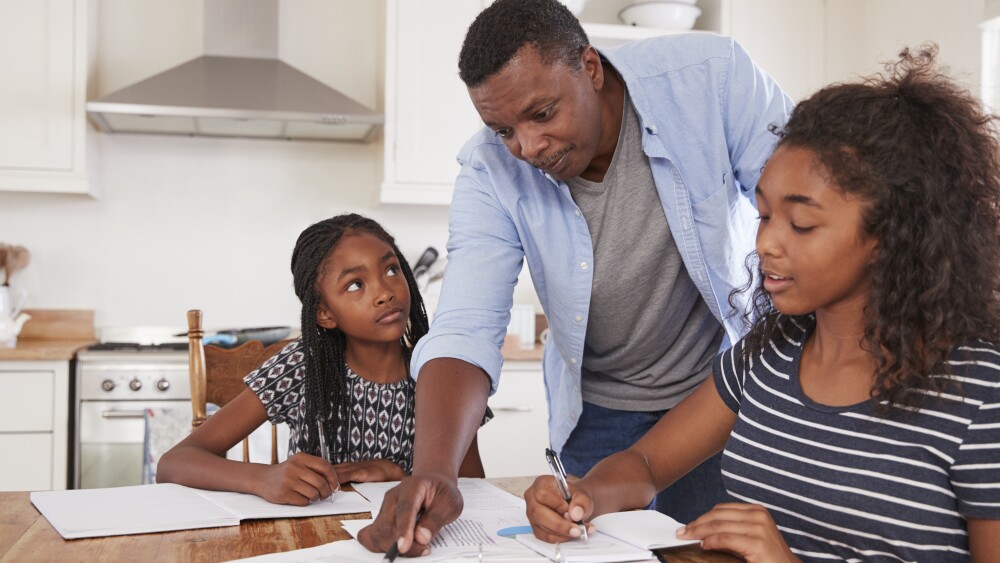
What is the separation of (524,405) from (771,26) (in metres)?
1.65

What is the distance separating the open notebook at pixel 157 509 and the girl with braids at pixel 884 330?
31 centimetres

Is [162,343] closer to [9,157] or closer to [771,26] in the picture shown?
[9,157]

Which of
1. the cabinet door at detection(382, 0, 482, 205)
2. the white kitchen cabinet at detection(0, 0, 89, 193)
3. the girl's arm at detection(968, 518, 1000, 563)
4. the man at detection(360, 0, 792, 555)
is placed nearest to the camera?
the girl's arm at detection(968, 518, 1000, 563)

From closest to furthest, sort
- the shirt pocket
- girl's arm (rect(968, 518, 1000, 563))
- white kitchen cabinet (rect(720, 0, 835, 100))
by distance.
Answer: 1. girl's arm (rect(968, 518, 1000, 563))
2. the shirt pocket
3. white kitchen cabinet (rect(720, 0, 835, 100))

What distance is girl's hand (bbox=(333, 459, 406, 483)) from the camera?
53.3 inches

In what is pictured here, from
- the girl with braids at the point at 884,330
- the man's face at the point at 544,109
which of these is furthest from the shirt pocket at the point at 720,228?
the girl with braids at the point at 884,330

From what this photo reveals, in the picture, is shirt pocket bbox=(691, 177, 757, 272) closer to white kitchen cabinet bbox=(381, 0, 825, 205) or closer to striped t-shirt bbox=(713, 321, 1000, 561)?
striped t-shirt bbox=(713, 321, 1000, 561)

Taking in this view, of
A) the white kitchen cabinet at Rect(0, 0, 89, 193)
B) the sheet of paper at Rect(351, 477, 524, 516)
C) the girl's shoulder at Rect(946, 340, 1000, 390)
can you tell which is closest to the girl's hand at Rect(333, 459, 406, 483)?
the sheet of paper at Rect(351, 477, 524, 516)

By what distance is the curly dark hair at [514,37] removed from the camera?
1.18 meters

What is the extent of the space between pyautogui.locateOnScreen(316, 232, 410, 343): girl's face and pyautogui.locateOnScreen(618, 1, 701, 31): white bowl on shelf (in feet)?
6.47

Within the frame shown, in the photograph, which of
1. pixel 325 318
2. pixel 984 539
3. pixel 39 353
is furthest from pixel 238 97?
pixel 984 539

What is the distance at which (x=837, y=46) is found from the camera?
3.54m

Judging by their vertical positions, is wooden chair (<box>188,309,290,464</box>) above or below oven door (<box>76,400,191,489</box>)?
above

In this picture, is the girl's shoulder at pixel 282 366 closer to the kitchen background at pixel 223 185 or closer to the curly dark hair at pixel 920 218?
the curly dark hair at pixel 920 218
